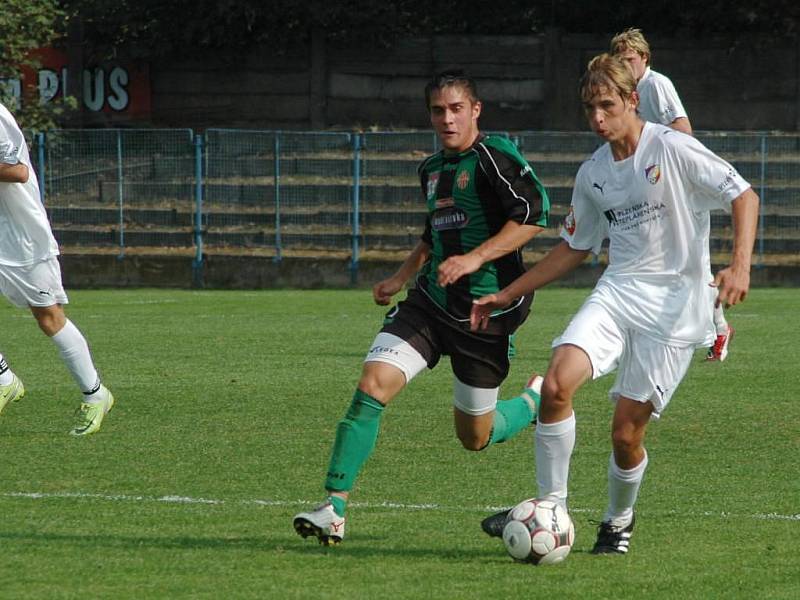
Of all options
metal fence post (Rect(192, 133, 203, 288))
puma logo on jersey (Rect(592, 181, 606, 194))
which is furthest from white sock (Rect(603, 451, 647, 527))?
metal fence post (Rect(192, 133, 203, 288))

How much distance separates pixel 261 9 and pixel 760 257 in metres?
9.06

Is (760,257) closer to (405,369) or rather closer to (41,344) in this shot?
(41,344)

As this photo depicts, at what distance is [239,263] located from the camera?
2394cm

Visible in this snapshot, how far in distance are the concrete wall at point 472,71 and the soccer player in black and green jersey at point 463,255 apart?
1842 centimetres

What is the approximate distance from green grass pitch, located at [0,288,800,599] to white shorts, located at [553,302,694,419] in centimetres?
62

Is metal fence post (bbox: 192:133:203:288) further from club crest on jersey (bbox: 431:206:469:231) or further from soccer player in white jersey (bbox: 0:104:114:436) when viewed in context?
club crest on jersey (bbox: 431:206:469:231)

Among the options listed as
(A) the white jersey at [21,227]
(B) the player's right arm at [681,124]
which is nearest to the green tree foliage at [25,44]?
(A) the white jersey at [21,227]

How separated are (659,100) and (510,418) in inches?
109

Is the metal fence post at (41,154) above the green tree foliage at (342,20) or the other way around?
the other way around

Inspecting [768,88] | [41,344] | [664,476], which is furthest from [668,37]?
[664,476]

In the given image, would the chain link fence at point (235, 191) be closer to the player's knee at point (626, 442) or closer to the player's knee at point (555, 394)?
the player's knee at point (626, 442)

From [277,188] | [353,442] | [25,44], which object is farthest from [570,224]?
[25,44]

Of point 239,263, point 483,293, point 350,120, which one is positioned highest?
point 483,293

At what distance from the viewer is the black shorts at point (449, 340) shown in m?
6.48
